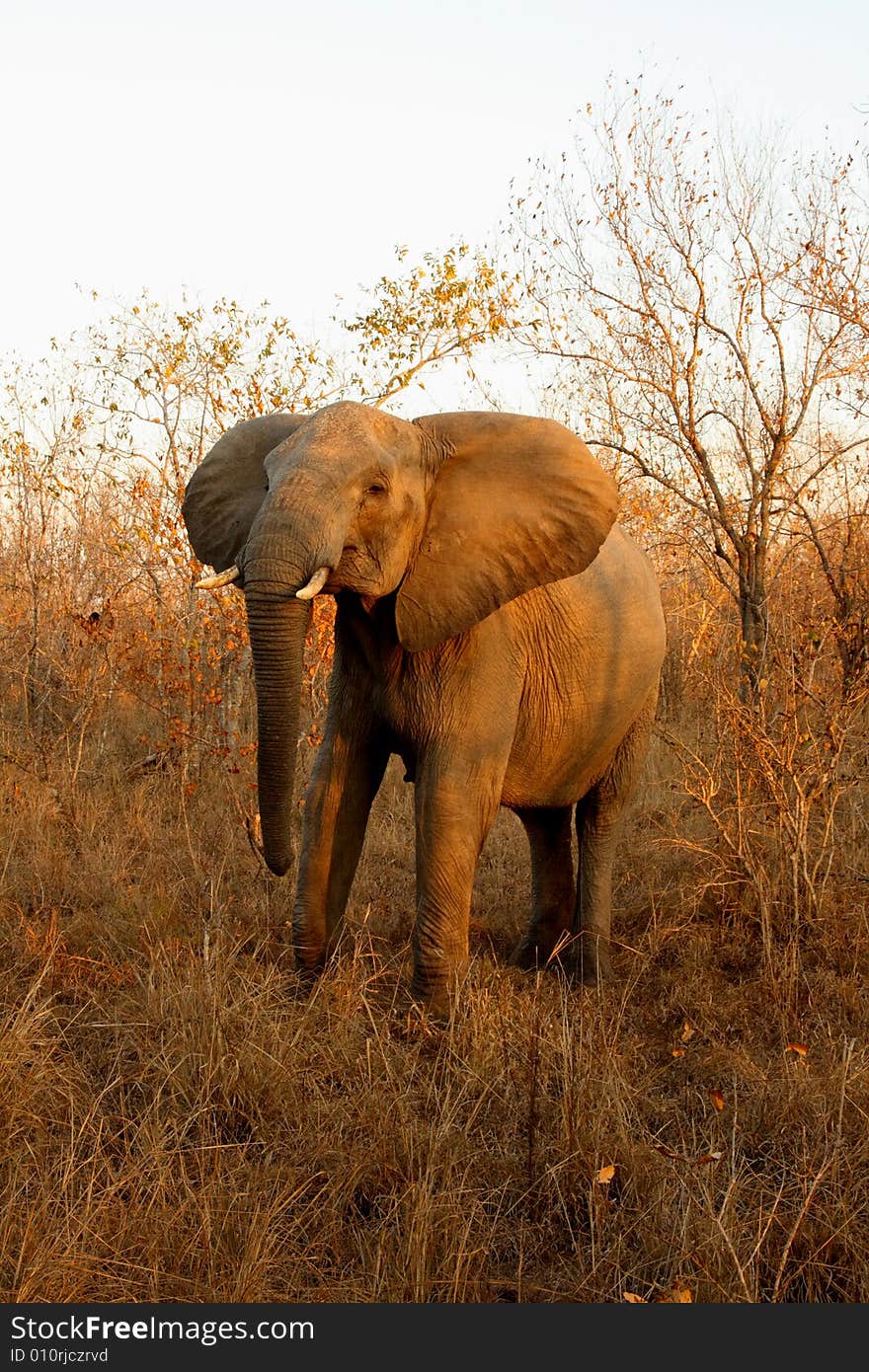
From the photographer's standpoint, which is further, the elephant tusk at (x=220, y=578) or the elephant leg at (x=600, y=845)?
the elephant leg at (x=600, y=845)

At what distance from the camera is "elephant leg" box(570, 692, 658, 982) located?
235 inches

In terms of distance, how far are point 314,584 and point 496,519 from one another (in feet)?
3.25

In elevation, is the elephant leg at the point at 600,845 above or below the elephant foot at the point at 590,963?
above

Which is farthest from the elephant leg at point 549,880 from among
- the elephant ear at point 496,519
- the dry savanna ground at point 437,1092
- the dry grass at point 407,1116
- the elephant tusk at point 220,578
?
the elephant tusk at point 220,578

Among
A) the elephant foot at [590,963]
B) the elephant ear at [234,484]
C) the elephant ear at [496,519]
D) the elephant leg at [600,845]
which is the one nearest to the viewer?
the elephant ear at [496,519]

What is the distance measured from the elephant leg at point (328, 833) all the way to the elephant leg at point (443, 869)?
1.08ft

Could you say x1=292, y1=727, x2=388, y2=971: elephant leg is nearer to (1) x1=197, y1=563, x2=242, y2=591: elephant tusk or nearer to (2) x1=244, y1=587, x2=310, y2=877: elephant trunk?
(2) x1=244, y1=587, x2=310, y2=877: elephant trunk

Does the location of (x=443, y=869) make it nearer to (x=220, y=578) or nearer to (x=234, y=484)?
(x=220, y=578)

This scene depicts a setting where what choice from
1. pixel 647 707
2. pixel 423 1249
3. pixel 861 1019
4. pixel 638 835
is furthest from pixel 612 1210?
pixel 638 835

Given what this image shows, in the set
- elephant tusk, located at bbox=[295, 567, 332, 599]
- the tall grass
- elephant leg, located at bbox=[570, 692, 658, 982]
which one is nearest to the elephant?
elephant tusk, located at bbox=[295, 567, 332, 599]

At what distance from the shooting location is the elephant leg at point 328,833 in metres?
5.00

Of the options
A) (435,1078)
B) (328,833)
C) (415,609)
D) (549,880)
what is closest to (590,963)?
(549,880)

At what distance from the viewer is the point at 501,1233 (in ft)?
10.7

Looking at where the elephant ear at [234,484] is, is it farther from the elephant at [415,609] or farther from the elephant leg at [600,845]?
the elephant leg at [600,845]
